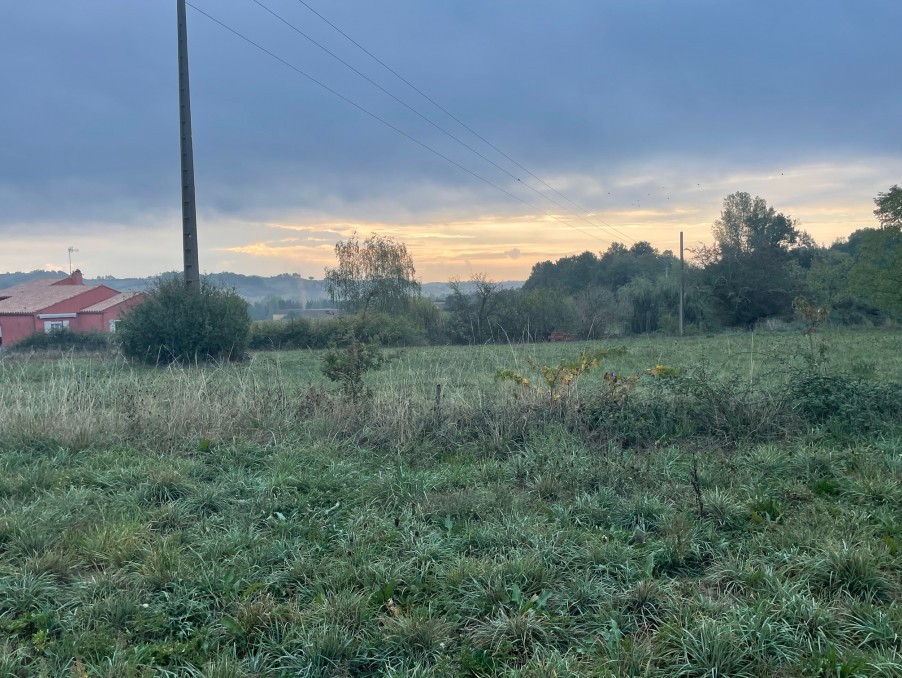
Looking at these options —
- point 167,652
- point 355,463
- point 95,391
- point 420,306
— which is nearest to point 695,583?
point 167,652

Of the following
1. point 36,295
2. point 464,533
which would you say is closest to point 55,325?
point 36,295

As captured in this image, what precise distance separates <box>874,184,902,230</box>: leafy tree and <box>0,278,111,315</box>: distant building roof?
4604 cm

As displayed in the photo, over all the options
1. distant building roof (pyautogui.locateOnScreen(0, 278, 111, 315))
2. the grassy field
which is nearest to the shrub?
the grassy field

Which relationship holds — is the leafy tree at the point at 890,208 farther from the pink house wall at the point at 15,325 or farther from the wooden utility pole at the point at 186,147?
the pink house wall at the point at 15,325

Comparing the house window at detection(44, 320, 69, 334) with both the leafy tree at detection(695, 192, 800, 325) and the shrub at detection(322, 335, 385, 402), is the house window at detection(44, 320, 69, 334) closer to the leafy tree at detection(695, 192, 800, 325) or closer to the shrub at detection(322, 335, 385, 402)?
the shrub at detection(322, 335, 385, 402)

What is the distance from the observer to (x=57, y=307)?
3900 centimetres

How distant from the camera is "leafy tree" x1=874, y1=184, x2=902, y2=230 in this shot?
90.3 ft

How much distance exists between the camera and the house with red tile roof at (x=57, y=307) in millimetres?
37594

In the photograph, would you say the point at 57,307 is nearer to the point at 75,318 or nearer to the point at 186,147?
the point at 75,318

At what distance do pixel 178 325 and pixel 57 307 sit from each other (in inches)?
904

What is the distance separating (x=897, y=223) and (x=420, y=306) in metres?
26.8

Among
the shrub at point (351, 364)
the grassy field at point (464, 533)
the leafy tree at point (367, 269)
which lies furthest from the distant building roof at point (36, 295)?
the shrub at point (351, 364)

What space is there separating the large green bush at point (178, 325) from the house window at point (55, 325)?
1434 cm

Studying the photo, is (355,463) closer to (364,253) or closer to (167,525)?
(167,525)
